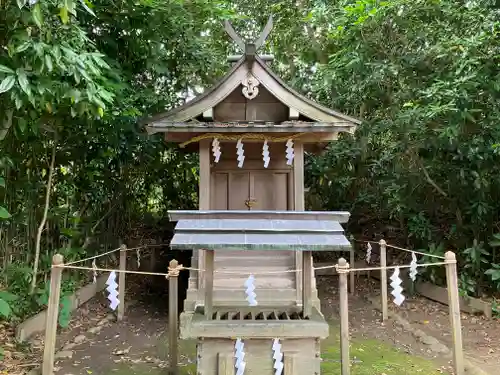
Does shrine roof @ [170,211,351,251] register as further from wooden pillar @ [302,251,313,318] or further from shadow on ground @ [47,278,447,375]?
shadow on ground @ [47,278,447,375]

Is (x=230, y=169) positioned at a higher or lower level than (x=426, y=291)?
higher

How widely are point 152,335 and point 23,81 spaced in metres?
4.56

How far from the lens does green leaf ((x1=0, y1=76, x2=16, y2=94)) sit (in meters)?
3.74

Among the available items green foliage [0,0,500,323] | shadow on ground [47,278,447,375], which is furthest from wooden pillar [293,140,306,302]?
green foliage [0,0,500,323]

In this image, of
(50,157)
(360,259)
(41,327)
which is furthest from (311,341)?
(360,259)

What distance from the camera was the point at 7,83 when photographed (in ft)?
12.5

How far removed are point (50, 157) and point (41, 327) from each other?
2771 millimetres

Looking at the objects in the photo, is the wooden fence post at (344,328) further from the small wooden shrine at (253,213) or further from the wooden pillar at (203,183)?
the wooden pillar at (203,183)

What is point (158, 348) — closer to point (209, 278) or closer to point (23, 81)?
point (209, 278)

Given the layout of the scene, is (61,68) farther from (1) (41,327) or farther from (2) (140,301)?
(2) (140,301)

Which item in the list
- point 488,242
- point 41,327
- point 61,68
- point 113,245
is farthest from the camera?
point 113,245

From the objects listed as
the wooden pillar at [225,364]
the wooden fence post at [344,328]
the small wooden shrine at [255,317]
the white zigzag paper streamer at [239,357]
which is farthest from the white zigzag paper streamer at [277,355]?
the wooden fence post at [344,328]

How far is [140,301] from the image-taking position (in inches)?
359

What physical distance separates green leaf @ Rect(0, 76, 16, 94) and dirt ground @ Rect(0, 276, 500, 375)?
3.31 meters
